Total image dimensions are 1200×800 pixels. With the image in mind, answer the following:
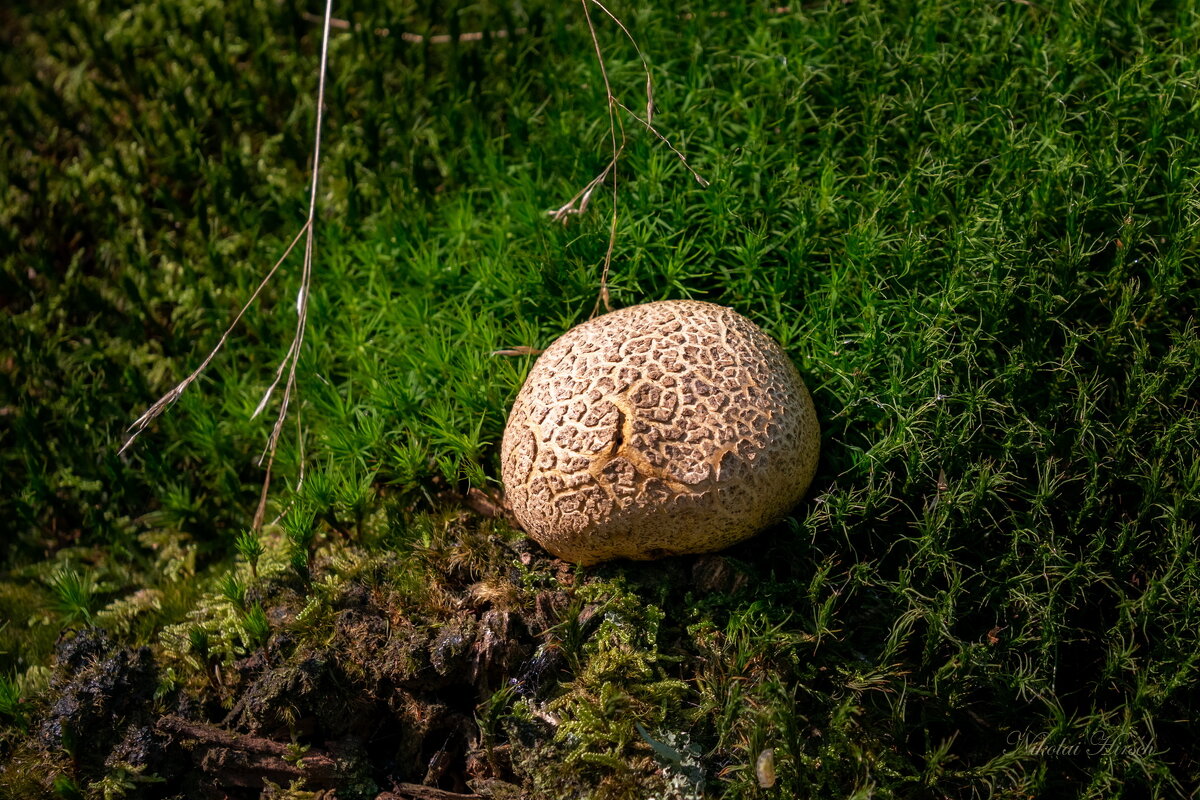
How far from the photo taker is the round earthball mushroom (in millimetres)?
2869

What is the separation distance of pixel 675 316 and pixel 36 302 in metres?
3.19

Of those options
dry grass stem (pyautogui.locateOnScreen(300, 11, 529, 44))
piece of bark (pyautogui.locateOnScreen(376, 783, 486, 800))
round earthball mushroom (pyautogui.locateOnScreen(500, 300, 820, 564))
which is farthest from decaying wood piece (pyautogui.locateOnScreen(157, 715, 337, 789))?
dry grass stem (pyautogui.locateOnScreen(300, 11, 529, 44))

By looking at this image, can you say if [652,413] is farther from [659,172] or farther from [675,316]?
[659,172]

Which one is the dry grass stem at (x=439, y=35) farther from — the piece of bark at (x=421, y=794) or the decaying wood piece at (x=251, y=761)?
the piece of bark at (x=421, y=794)

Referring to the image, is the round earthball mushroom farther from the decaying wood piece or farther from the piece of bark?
the decaying wood piece

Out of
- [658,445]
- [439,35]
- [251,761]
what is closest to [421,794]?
[251,761]

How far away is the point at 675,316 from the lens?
10.5ft

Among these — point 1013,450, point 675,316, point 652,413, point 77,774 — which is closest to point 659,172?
point 675,316

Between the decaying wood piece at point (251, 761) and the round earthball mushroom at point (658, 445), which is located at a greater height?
the round earthball mushroom at point (658, 445)

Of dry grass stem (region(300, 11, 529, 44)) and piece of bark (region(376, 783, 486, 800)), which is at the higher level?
dry grass stem (region(300, 11, 529, 44))

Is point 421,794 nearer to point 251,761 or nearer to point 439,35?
point 251,761

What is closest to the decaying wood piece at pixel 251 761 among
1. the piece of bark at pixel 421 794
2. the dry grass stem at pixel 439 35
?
the piece of bark at pixel 421 794

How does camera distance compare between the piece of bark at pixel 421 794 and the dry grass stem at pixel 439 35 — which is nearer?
the piece of bark at pixel 421 794

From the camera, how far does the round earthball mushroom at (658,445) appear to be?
287 centimetres
